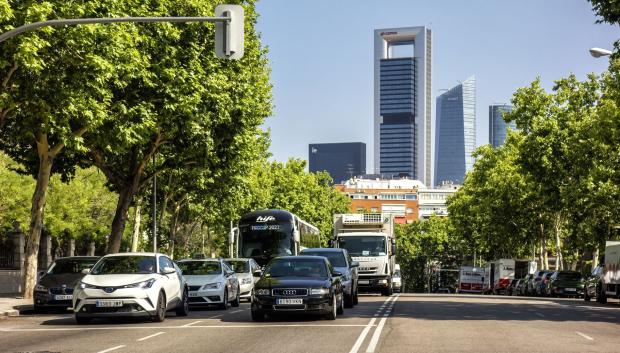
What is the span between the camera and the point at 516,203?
222ft

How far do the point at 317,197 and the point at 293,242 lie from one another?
58.6 metres

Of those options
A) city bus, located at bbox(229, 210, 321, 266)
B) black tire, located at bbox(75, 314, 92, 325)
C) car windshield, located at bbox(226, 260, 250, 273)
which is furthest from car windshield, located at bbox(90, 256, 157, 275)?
city bus, located at bbox(229, 210, 321, 266)

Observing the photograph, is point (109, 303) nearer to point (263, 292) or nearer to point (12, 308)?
point (263, 292)

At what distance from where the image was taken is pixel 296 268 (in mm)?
22125

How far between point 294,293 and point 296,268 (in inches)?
54.7

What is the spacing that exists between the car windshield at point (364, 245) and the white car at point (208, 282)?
11.1 metres

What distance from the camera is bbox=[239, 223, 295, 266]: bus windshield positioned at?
43.6 meters

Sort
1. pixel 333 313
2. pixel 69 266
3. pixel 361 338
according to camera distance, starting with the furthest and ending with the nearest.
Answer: pixel 69 266 < pixel 333 313 < pixel 361 338

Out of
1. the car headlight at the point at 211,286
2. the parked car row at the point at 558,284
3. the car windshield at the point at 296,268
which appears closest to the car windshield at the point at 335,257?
the car headlight at the point at 211,286

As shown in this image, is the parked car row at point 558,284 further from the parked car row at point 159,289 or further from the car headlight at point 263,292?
the car headlight at point 263,292

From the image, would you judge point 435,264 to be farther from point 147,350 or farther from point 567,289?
point 147,350

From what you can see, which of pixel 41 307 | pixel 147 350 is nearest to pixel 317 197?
pixel 41 307

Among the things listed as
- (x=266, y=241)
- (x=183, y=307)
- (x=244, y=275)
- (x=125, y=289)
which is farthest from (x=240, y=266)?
(x=125, y=289)

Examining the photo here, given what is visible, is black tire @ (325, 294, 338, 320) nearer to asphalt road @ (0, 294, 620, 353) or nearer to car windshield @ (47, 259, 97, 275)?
asphalt road @ (0, 294, 620, 353)
